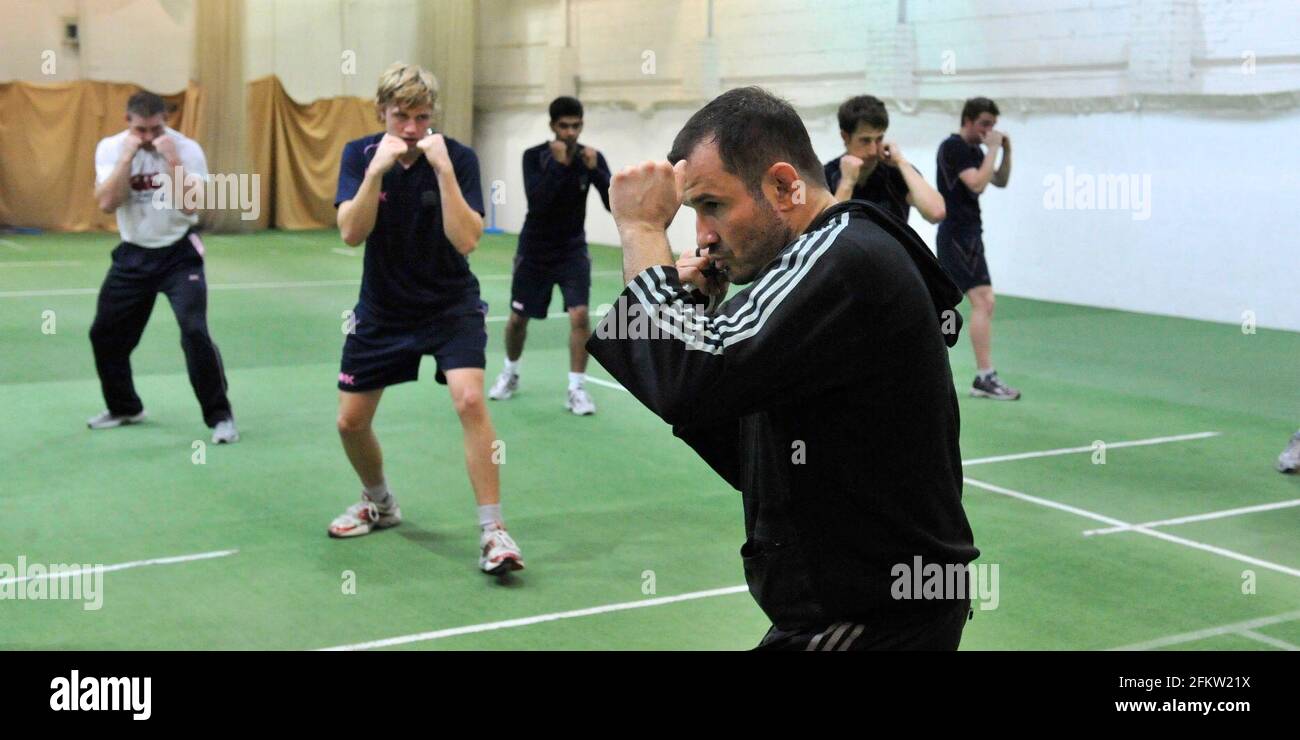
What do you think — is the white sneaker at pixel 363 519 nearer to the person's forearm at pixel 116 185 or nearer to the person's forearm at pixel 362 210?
the person's forearm at pixel 362 210

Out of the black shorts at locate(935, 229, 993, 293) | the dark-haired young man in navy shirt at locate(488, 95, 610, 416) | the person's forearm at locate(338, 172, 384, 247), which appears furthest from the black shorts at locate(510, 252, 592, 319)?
the person's forearm at locate(338, 172, 384, 247)

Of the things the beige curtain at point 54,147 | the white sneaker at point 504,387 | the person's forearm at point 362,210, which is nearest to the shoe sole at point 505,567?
the person's forearm at point 362,210

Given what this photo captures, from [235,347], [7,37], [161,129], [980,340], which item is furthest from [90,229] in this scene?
[980,340]

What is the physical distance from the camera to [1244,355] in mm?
13625

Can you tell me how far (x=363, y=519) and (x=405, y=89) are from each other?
233cm

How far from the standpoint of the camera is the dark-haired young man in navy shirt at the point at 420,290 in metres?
6.70

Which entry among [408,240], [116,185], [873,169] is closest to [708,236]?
[408,240]

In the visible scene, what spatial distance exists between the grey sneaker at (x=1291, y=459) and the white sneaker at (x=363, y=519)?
218 inches

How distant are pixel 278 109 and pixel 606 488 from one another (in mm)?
20235

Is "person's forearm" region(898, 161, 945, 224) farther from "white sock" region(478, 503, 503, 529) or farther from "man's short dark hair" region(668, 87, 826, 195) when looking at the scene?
"man's short dark hair" region(668, 87, 826, 195)

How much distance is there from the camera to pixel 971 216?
1180 centimetres

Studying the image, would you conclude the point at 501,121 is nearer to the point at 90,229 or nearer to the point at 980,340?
the point at 90,229

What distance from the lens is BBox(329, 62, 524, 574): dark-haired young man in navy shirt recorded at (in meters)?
6.70

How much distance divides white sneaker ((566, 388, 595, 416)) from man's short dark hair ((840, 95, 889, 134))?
2.88 m
